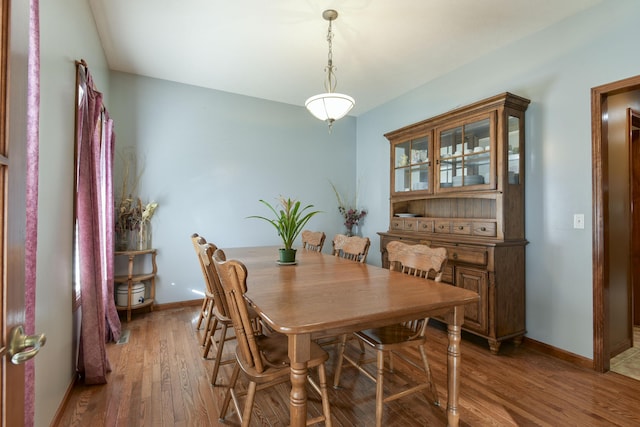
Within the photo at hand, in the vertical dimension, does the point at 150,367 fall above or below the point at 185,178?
below

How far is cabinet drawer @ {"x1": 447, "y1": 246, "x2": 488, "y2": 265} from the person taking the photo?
2.64 meters

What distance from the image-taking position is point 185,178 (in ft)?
12.7

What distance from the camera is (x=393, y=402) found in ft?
6.23

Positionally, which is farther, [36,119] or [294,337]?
[36,119]

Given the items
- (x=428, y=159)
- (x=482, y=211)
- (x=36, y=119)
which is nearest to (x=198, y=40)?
(x=36, y=119)

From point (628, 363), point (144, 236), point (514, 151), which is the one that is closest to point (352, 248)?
point (514, 151)

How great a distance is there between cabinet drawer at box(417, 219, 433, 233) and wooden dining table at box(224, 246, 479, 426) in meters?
1.43

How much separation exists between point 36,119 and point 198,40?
2000mm

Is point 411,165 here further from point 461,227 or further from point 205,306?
point 205,306

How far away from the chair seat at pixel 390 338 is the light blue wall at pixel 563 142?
60.9 inches

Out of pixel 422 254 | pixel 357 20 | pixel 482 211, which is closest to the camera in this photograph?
pixel 422 254

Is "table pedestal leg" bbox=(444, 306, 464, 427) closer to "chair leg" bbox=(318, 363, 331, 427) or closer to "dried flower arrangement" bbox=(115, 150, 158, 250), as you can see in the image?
"chair leg" bbox=(318, 363, 331, 427)

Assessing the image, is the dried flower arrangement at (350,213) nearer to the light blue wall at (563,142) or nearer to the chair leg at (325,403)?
the light blue wall at (563,142)

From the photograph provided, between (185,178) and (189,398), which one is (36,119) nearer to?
(189,398)
